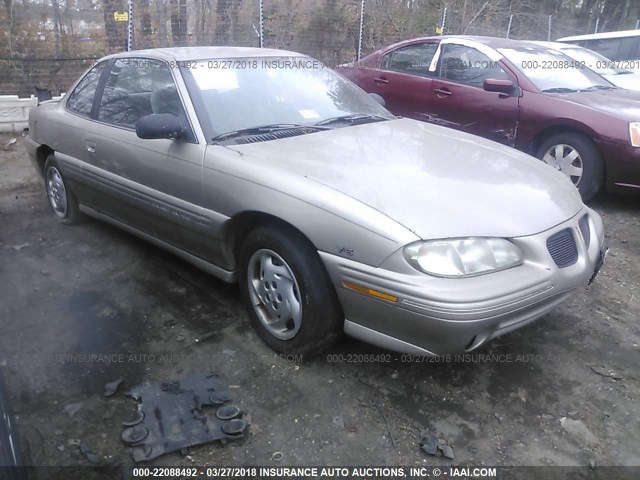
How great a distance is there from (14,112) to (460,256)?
26.5 feet

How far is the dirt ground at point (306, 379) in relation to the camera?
2.30m

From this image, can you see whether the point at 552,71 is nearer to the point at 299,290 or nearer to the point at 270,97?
the point at 270,97

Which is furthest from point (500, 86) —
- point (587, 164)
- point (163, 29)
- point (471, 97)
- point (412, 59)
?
point (163, 29)

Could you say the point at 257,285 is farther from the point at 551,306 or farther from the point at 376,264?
the point at 551,306

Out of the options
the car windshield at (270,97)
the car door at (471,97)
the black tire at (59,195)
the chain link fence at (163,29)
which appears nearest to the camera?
the car windshield at (270,97)

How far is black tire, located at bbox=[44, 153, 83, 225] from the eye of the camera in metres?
4.49

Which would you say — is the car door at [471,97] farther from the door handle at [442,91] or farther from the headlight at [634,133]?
the headlight at [634,133]

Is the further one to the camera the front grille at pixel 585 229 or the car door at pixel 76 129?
the car door at pixel 76 129

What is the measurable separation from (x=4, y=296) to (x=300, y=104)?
2.28 meters

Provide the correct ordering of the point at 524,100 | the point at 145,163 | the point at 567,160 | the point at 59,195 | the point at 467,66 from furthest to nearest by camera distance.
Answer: the point at 467,66 < the point at 524,100 < the point at 567,160 < the point at 59,195 < the point at 145,163

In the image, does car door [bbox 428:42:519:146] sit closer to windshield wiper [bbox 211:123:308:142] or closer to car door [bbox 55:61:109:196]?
windshield wiper [bbox 211:123:308:142]

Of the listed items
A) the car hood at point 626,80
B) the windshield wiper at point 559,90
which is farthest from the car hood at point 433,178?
the car hood at point 626,80

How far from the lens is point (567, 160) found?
5234mm

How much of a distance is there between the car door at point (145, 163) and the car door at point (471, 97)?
353 centimetres
